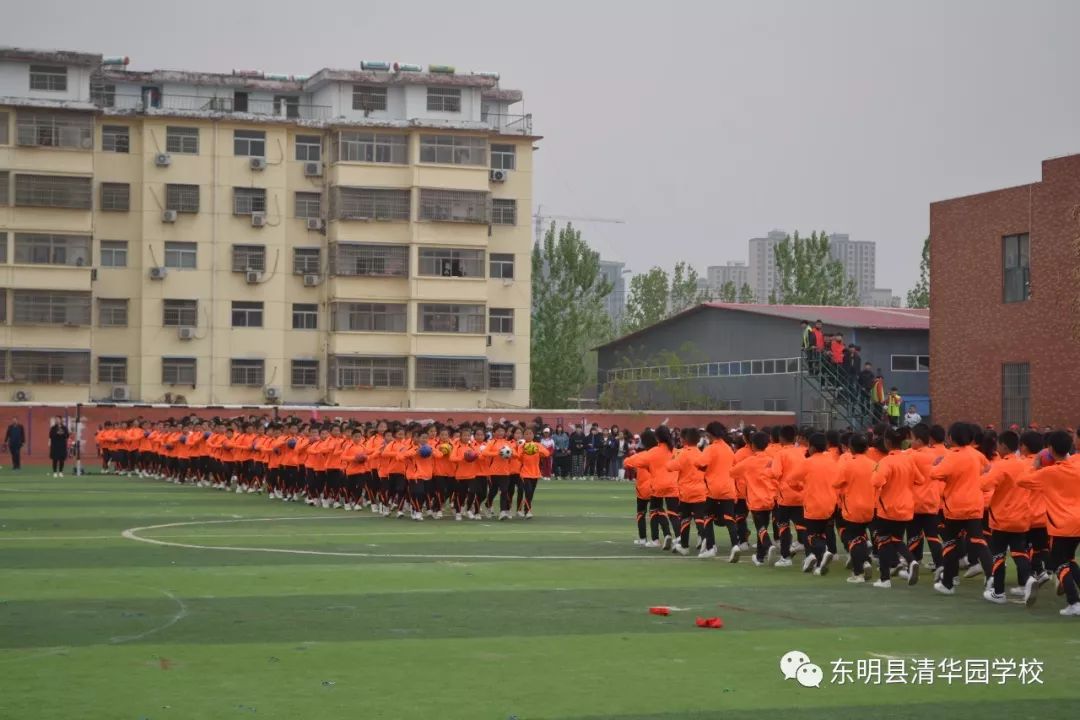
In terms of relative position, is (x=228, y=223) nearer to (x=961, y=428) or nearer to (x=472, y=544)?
(x=472, y=544)

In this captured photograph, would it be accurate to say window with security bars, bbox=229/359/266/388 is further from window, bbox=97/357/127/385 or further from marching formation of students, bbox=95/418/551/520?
marching formation of students, bbox=95/418/551/520

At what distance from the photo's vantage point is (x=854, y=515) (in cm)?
1883

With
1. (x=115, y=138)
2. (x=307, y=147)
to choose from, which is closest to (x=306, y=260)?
(x=307, y=147)

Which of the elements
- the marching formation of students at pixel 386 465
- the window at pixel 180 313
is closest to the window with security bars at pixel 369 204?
the window at pixel 180 313

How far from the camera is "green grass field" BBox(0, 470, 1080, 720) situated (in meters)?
10.6

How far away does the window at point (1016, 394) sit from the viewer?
39.3 metres

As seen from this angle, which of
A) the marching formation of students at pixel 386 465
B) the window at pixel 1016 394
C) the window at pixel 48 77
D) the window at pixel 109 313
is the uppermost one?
the window at pixel 48 77

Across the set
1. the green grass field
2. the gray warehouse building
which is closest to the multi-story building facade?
the gray warehouse building

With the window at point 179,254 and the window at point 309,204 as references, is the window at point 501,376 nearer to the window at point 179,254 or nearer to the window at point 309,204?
the window at point 309,204

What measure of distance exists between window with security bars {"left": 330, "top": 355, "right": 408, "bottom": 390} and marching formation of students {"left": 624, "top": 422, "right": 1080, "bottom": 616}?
141 ft

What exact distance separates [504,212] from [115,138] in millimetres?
17414

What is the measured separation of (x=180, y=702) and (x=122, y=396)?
55.3m

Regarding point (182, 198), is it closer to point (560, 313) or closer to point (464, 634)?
point (560, 313)

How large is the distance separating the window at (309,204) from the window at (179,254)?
4848mm
